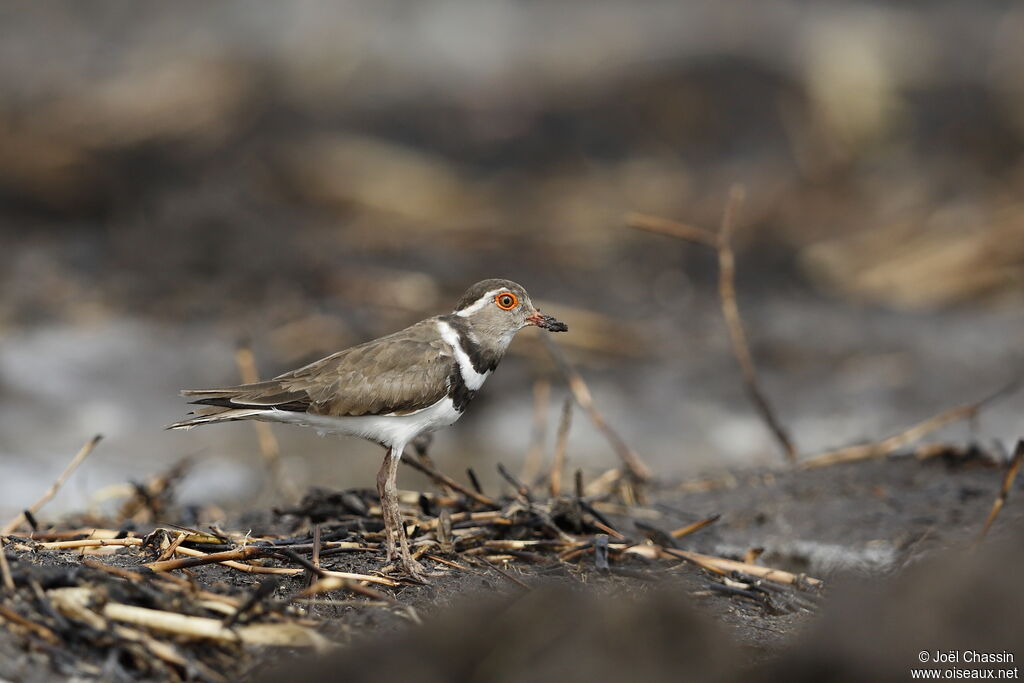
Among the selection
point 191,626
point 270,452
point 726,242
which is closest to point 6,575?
point 191,626

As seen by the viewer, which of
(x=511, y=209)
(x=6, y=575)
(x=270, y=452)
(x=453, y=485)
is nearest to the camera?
(x=6, y=575)

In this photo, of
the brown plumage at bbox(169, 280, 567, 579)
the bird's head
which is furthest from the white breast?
the bird's head

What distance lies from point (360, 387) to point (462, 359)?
47 cm

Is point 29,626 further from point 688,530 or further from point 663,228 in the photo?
point 663,228

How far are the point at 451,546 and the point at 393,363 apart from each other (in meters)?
0.78

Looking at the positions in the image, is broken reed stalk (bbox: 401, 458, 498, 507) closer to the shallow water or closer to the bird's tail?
the bird's tail

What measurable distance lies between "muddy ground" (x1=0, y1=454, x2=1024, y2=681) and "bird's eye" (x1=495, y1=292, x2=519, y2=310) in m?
1.11

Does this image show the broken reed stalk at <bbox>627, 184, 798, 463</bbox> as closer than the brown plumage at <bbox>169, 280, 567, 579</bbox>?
No

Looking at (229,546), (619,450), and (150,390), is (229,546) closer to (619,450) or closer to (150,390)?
(619,450)

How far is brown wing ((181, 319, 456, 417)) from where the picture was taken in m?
4.55

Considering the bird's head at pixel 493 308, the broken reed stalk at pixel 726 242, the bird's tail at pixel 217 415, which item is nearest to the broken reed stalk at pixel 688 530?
the bird's head at pixel 493 308

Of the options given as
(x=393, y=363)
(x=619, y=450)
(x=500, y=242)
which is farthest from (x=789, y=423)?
(x=393, y=363)

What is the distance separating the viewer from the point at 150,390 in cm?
934

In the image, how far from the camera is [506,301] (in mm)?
5031
